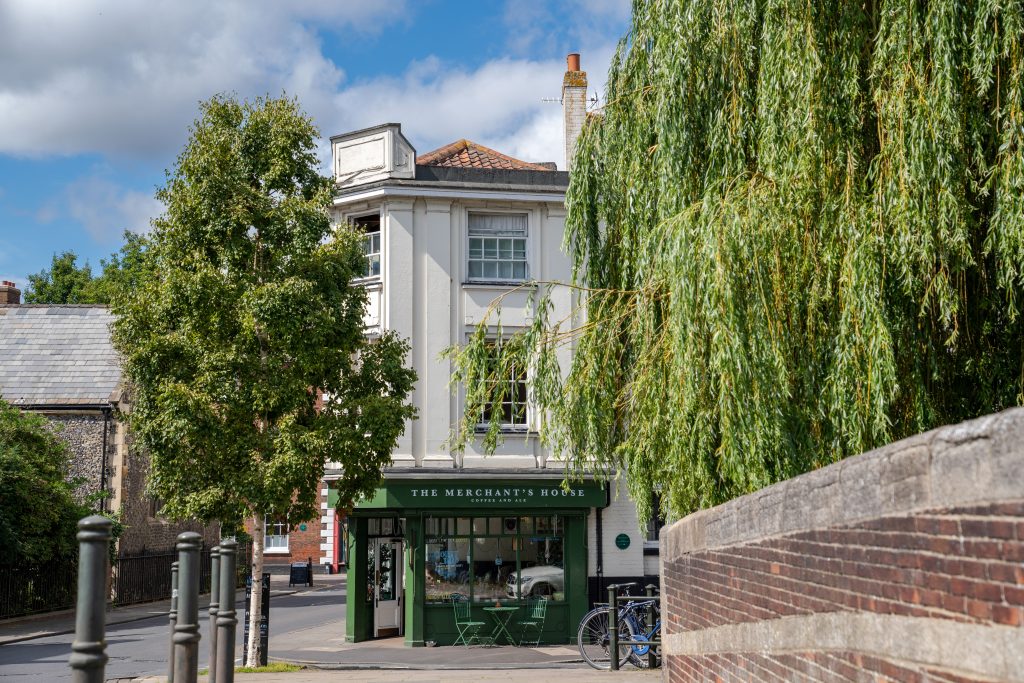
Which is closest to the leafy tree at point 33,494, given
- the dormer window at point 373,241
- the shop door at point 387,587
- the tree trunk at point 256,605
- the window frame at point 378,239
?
the shop door at point 387,587

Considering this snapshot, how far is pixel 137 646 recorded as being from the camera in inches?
770

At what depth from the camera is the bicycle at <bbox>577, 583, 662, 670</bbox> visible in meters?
15.9

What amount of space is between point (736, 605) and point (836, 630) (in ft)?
7.00

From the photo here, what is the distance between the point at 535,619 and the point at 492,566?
1312 mm

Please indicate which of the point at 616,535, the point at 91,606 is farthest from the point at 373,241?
the point at 91,606

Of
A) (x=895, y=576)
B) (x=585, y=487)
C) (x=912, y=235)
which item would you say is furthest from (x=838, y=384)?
(x=585, y=487)

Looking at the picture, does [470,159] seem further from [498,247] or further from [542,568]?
[542,568]

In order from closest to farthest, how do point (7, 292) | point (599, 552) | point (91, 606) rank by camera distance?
point (91, 606) → point (599, 552) → point (7, 292)

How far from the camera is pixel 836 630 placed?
4.76 m

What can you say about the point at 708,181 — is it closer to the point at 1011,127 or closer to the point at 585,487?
the point at 1011,127

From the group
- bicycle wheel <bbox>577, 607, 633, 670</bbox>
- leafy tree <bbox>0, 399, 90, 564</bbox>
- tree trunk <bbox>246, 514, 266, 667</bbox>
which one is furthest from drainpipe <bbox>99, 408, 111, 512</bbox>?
bicycle wheel <bbox>577, 607, 633, 670</bbox>

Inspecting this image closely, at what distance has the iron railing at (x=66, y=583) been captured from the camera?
25.3 meters

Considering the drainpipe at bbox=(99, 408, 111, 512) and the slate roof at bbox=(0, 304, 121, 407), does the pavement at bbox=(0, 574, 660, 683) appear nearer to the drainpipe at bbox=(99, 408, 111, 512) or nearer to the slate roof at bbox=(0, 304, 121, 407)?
the drainpipe at bbox=(99, 408, 111, 512)

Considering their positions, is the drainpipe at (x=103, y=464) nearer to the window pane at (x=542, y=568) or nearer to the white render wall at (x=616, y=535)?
the window pane at (x=542, y=568)
